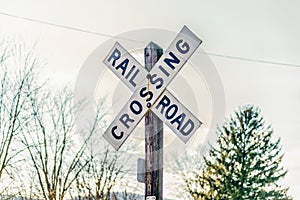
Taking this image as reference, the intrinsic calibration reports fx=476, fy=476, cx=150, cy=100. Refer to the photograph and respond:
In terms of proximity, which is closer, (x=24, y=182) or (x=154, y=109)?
(x=154, y=109)

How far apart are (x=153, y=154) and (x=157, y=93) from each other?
40cm

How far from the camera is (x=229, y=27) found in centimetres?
515

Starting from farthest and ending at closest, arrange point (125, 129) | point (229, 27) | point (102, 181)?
point (102, 181) → point (229, 27) → point (125, 129)

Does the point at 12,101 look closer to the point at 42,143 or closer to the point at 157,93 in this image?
the point at 42,143

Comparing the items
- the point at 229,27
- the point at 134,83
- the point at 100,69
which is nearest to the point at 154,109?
the point at 134,83

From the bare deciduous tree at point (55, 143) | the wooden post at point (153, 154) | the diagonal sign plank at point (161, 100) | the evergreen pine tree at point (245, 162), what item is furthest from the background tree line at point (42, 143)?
the evergreen pine tree at point (245, 162)

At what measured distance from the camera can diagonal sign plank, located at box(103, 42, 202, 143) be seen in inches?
120

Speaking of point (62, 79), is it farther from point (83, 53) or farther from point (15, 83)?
point (83, 53)

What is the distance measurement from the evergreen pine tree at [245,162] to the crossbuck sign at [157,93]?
7.72 metres

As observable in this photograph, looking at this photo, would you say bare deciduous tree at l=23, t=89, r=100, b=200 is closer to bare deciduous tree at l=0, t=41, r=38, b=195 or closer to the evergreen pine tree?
bare deciduous tree at l=0, t=41, r=38, b=195

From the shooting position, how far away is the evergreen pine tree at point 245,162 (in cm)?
1091

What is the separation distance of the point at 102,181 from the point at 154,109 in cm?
420

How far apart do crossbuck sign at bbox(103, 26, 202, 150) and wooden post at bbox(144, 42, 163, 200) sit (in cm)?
5

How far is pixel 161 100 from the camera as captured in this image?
3.11 m
